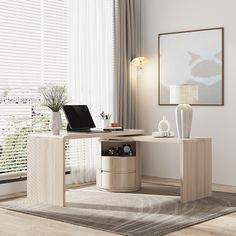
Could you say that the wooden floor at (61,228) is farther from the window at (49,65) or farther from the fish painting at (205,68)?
the fish painting at (205,68)

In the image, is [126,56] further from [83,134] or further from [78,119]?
[83,134]

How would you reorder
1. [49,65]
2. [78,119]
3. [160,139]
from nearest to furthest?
[160,139]
[78,119]
[49,65]

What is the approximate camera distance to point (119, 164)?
5484 mm

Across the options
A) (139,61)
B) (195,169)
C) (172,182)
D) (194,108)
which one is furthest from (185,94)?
(139,61)

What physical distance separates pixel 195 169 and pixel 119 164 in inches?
33.9

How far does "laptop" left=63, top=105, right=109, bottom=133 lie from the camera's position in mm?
5355

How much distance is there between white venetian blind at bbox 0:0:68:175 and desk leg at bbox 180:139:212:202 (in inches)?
68.7

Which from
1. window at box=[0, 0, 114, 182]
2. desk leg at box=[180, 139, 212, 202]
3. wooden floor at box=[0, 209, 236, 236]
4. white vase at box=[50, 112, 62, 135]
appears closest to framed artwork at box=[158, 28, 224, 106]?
window at box=[0, 0, 114, 182]

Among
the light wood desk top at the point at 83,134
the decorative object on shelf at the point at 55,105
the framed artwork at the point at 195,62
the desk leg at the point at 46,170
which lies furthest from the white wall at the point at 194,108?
the desk leg at the point at 46,170

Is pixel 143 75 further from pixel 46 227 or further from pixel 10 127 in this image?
pixel 46 227

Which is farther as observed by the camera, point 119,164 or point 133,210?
point 119,164

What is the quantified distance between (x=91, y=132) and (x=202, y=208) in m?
1.34

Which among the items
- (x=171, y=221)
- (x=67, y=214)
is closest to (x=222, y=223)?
(x=171, y=221)

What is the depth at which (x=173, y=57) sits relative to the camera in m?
6.46
